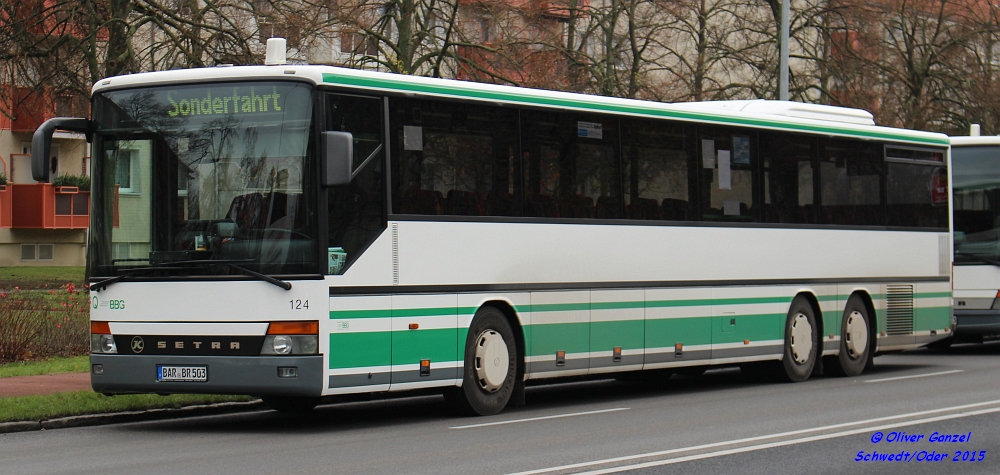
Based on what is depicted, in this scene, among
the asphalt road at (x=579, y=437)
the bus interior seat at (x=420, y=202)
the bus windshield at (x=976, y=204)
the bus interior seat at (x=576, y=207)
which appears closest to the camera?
the asphalt road at (x=579, y=437)

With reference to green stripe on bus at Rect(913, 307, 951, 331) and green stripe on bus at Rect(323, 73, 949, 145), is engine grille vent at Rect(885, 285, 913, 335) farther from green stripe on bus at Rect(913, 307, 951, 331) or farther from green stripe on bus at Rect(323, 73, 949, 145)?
green stripe on bus at Rect(323, 73, 949, 145)

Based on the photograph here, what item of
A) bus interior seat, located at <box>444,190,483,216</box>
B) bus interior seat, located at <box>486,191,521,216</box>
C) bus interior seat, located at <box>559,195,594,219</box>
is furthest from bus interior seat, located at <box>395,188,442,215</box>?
bus interior seat, located at <box>559,195,594,219</box>

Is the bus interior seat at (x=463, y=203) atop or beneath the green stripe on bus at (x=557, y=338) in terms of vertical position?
atop

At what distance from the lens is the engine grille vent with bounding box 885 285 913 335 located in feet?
65.0

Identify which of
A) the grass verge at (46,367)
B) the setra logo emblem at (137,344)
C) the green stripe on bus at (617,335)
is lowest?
the grass verge at (46,367)

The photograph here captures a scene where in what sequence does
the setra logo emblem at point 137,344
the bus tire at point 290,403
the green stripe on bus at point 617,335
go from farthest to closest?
the green stripe on bus at point 617,335, the bus tire at point 290,403, the setra logo emblem at point 137,344

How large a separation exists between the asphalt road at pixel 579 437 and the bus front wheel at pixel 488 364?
0.25 metres

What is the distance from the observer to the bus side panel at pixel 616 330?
15148 mm

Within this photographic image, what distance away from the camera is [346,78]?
1252cm

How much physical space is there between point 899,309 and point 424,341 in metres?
9.38

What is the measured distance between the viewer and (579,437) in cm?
1168

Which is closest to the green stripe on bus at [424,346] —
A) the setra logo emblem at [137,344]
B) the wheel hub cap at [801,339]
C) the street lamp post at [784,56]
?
the setra logo emblem at [137,344]

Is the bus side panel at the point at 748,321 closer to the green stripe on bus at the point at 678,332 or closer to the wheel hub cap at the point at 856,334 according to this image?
the green stripe on bus at the point at 678,332

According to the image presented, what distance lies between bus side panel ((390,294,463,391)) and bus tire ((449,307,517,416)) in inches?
9.9
